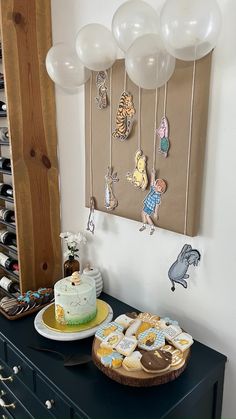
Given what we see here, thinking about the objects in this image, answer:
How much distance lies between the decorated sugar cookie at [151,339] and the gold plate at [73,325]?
9.4 inches

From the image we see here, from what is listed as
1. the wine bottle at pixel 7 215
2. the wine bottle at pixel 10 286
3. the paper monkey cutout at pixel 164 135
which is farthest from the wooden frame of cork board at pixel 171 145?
the wine bottle at pixel 10 286

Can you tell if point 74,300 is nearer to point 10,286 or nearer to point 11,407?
point 11,407

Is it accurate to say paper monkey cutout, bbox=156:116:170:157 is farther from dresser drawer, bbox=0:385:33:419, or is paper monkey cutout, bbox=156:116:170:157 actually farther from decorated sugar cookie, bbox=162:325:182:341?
dresser drawer, bbox=0:385:33:419

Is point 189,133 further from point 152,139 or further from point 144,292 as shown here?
point 144,292

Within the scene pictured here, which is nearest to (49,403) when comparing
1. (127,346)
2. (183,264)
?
(127,346)

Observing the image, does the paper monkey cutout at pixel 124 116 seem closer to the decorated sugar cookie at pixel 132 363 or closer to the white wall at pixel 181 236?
A: the white wall at pixel 181 236

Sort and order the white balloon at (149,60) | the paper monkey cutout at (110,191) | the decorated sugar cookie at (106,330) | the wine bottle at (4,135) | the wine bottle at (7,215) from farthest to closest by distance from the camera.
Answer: the wine bottle at (7,215) < the wine bottle at (4,135) < the paper monkey cutout at (110,191) < the decorated sugar cookie at (106,330) < the white balloon at (149,60)

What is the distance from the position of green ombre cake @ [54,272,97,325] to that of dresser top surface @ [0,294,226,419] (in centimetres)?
9

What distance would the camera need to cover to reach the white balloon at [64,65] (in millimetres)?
1249

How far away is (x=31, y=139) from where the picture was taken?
162cm

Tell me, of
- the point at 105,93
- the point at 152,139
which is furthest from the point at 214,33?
the point at 105,93

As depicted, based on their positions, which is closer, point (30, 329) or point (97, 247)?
point (30, 329)

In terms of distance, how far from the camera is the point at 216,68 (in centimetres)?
105

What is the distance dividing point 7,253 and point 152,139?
128 cm
